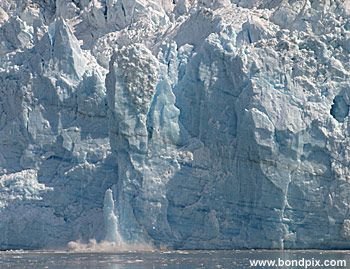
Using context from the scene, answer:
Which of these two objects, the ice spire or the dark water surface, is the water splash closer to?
the ice spire

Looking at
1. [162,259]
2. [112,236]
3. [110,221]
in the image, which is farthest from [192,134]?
[162,259]

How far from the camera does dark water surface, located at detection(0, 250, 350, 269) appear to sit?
4444cm

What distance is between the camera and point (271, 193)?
49.4 m

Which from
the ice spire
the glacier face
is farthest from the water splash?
the glacier face

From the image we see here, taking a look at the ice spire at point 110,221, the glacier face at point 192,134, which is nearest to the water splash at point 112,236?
the ice spire at point 110,221

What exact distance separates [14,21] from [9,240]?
8.22 metres

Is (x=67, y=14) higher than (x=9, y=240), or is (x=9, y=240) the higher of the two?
(x=67, y=14)

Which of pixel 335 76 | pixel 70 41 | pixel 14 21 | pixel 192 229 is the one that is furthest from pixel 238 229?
pixel 14 21

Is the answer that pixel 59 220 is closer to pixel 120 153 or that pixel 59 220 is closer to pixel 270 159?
pixel 120 153

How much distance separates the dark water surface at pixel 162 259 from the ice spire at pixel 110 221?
0.46m

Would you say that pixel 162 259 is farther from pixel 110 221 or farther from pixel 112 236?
pixel 110 221

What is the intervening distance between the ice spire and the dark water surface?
46 cm

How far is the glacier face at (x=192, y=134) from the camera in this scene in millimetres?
49656

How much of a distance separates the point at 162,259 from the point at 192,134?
5747 millimetres
